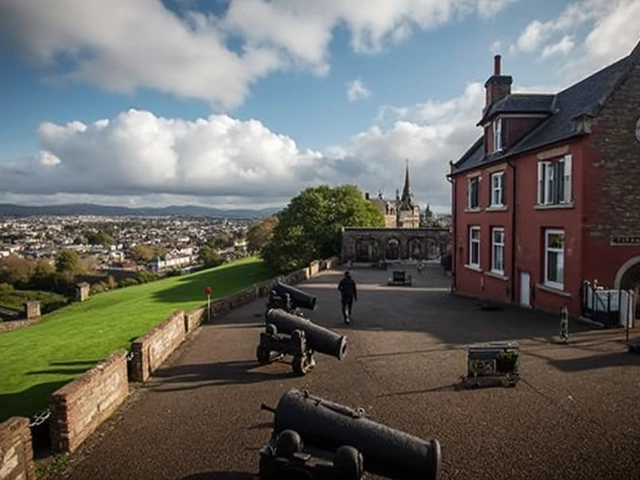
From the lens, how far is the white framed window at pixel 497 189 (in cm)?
2080

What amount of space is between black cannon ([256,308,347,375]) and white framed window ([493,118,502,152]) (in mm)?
15083

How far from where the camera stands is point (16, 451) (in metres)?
5.57

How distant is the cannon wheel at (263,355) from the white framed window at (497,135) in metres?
15.9

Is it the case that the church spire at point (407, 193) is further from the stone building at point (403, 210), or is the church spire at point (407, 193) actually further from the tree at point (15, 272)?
the tree at point (15, 272)

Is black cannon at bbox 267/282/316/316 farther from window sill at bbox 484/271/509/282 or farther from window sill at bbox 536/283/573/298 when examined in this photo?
window sill at bbox 484/271/509/282

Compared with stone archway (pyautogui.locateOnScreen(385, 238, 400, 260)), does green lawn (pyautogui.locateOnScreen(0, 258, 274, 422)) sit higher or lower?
lower

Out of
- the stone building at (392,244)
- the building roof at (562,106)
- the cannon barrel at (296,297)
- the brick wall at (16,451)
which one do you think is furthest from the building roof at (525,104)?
the stone building at (392,244)

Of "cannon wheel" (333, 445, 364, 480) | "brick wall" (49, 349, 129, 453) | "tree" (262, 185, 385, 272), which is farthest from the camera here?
"tree" (262, 185, 385, 272)

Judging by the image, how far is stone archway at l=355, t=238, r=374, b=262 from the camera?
161ft

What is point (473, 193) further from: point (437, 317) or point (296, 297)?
point (296, 297)

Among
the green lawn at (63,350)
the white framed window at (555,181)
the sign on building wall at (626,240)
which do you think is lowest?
the green lawn at (63,350)

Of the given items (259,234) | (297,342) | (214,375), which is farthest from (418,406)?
(259,234)

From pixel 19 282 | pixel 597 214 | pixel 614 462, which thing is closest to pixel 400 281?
pixel 597 214

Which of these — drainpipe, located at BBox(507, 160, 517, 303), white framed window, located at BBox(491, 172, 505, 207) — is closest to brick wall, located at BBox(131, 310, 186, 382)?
drainpipe, located at BBox(507, 160, 517, 303)
